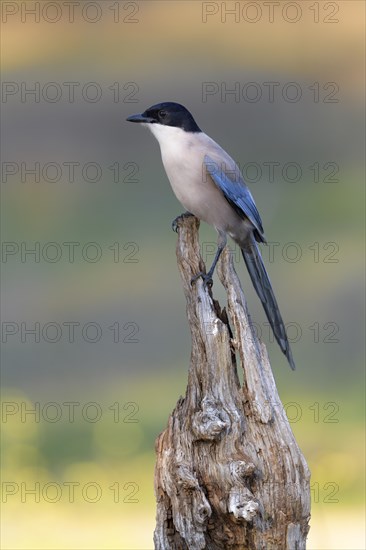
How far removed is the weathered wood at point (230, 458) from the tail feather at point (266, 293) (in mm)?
360

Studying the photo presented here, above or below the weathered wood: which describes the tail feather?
above

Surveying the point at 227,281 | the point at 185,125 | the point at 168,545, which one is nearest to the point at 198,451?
the point at 168,545

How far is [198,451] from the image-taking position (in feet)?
12.4

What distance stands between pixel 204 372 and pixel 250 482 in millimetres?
505

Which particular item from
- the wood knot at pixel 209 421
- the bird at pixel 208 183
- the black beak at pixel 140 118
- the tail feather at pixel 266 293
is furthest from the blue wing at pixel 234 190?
the wood knot at pixel 209 421

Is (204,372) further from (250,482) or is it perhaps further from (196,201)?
(196,201)

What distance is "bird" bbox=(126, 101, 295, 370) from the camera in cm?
438

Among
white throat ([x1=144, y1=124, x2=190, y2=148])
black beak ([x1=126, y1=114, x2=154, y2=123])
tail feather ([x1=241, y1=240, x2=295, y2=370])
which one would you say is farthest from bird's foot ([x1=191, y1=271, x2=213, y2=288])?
black beak ([x1=126, y1=114, x2=154, y2=123])

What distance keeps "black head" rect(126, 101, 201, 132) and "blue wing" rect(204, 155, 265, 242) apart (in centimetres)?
20

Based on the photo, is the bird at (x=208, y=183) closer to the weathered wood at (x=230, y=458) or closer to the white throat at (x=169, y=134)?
the white throat at (x=169, y=134)

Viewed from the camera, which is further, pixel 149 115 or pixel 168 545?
pixel 149 115

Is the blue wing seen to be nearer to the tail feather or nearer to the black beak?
the tail feather

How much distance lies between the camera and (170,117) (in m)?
4.42

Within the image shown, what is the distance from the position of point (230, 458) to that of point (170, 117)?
167cm
